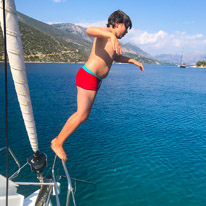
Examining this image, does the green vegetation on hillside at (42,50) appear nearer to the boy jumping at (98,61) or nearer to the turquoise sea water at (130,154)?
the turquoise sea water at (130,154)

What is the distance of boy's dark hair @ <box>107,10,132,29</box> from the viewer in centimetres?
302

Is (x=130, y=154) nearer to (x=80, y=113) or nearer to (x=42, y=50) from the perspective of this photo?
(x=80, y=113)

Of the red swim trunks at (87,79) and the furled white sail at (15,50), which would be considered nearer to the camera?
the furled white sail at (15,50)

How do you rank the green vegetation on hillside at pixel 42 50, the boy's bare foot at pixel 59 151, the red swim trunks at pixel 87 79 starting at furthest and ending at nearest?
the green vegetation on hillside at pixel 42 50
the boy's bare foot at pixel 59 151
the red swim trunks at pixel 87 79

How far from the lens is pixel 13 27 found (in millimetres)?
2162

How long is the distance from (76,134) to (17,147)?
428 cm

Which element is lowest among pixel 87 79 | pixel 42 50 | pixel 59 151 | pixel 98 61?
pixel 59 151

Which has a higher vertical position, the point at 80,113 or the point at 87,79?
the point at 87,79

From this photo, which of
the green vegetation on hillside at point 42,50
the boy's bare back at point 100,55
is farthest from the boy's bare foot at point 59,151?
the green vegetation on hillside at point 42,50

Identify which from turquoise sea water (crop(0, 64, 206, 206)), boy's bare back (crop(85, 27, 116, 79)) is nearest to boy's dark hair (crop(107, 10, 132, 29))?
boy's bare back (crop(85, 27, 116, 79))

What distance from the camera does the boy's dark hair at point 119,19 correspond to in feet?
9.91

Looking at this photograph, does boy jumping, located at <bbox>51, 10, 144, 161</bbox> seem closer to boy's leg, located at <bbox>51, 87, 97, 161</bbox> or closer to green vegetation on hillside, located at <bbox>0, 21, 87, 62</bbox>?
boy's leg, located at <bbox>51, 87, 97, 161</bbox>

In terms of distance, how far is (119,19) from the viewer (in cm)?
301

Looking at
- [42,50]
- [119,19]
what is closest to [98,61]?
[119,19]
